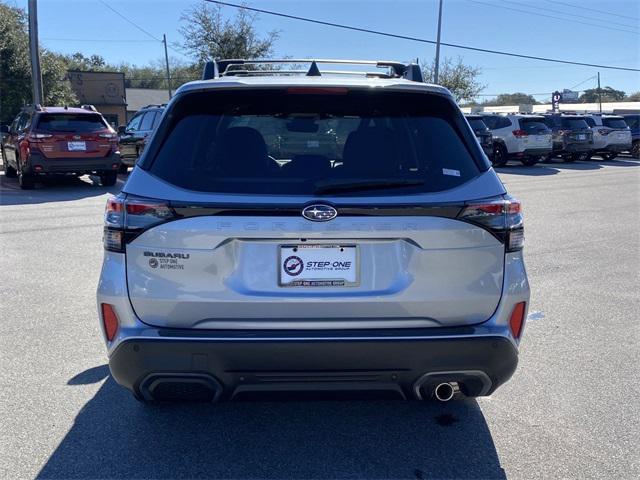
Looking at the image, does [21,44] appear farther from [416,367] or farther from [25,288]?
[416,367]

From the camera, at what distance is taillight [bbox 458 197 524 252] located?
2.97 metres

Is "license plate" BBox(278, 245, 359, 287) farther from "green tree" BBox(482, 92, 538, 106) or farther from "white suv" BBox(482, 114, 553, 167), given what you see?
"green tree" BBox(482, 92, 538, 106)

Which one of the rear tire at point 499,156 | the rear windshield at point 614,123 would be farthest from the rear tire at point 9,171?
the rear windshield at point 614,123

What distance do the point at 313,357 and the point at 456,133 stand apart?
1320mm

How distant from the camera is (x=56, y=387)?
4.13 meters

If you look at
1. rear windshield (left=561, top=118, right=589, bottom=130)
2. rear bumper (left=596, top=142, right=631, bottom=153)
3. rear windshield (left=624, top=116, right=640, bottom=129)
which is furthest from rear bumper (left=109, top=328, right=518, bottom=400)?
rear windshield (left=624, top=116, right=640, bottom=129)

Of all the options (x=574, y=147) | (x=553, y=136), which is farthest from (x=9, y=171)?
(x=574, y=147)

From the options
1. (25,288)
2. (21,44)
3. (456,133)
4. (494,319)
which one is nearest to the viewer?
(494,319)

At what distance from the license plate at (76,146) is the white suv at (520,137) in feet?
48.8

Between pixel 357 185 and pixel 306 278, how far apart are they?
0.48 m

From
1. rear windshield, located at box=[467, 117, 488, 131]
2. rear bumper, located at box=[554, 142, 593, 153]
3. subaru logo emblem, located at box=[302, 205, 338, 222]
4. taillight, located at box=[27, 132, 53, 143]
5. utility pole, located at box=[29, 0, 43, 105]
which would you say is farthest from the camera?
rear bumper, located at box=[554, 142, 593, 153]

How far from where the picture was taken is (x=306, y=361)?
2.88m

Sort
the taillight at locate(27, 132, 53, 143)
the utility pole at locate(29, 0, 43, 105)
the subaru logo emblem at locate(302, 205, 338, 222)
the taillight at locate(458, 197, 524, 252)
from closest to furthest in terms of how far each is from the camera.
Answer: the subaru logo emblem at locate(302, 205, 338, 222), the taillight at locate(458, 197, 524, 252), the taillight at locate(27, 132, 53, 143), the utility pole at locate(29, 0, 43, 105)

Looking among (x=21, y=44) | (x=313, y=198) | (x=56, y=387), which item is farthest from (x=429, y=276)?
(x=21, y=44)
